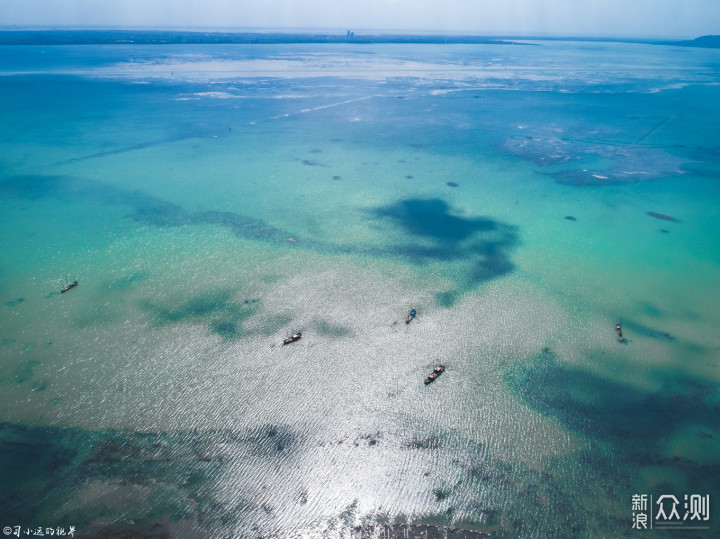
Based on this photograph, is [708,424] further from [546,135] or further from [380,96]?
[380,96]

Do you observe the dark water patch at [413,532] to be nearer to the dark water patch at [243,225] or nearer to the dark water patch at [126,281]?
the dark water patch at [126,281]

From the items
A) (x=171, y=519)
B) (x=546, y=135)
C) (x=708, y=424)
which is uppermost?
(x=546, y=135)

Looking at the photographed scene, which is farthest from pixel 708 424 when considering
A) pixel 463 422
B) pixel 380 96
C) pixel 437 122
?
pixel 380 96

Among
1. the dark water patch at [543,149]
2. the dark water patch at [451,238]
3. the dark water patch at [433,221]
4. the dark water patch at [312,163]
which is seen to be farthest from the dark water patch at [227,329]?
the dark water patch at [543,149]

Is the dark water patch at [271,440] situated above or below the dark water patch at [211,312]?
below

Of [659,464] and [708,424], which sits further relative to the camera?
[708,424]

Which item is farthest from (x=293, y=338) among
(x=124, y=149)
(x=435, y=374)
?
(x=124, y=149)

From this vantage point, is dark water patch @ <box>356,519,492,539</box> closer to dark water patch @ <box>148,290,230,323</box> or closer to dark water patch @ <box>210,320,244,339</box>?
dark water patch @ <box>210,320,244,339</box>
